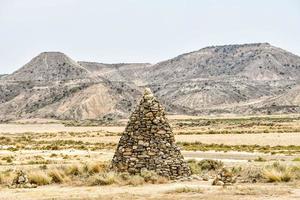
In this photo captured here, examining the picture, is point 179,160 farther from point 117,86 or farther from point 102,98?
point 117,86

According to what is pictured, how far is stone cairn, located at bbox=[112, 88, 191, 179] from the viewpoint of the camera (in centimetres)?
2352

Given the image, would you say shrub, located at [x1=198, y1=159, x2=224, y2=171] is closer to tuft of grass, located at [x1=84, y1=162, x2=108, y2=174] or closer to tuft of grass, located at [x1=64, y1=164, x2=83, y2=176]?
tuft of grass, located at [x1=84, y1=162, x2=108, y2=174]

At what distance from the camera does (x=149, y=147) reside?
2356cm

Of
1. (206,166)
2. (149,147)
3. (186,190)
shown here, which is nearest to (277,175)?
(186,190)

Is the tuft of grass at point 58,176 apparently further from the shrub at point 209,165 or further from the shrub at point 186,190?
the shrub at point 209,165

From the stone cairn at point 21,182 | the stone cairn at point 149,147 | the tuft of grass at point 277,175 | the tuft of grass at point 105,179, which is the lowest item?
the stone cairn at point 21,182

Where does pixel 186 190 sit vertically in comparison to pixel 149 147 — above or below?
below

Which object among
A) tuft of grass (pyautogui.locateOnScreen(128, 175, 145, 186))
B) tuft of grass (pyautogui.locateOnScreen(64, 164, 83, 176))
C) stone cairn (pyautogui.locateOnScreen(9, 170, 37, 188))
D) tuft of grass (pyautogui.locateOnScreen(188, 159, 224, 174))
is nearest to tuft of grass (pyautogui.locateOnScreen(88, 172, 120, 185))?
tuft of grass (pyautogui.locateOnScreen(128, 175, 145, 186))

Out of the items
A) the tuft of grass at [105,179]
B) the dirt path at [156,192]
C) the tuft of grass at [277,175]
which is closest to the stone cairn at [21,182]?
the dirt path at [156,192]

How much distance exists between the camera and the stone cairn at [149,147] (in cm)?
2352

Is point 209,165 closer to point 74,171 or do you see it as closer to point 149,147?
point 149,147

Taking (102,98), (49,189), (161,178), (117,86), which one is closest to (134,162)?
(161,178)

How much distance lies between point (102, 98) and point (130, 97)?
894 cm

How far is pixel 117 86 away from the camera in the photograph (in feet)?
570
